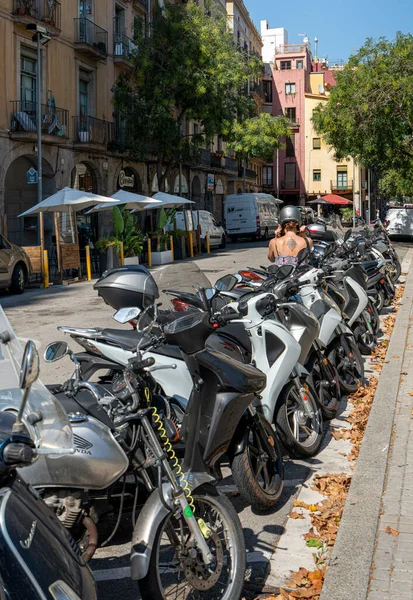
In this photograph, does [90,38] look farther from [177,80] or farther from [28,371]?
[28,371]

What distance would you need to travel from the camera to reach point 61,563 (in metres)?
1.86

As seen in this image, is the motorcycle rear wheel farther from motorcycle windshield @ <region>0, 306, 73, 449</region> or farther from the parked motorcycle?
the parked motorcycle

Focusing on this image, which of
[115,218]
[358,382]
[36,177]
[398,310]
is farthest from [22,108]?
[358,382]

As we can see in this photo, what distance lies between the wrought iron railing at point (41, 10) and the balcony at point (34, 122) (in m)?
2.78

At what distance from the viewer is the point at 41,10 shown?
26203 mm

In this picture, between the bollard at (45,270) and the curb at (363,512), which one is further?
the bollard at (45,270)

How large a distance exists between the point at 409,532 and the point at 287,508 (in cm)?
79

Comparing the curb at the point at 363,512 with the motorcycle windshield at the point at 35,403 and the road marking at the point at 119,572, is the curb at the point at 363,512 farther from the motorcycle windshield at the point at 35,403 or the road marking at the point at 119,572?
the motorcycle windshield at the point at 35,403

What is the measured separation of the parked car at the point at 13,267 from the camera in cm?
1656

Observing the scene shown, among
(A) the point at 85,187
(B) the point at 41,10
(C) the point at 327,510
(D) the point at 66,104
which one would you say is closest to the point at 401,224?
(A) the point at 85,187

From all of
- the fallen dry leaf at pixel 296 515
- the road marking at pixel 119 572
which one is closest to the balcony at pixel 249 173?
the fallen dry leaf at pixel 296 515

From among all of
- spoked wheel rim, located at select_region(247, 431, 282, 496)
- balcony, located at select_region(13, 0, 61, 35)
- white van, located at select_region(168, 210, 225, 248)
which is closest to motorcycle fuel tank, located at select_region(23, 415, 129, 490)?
spoked wheel rim, located at select_region(247, 431, 282, 496)

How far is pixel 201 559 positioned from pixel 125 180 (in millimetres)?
32096

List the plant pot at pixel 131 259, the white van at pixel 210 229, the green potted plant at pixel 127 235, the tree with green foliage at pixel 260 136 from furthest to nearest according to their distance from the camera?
the tree with green foliage at pixel 260 136
the white van at pixel 210 229
the plant pot at pixel 131 259
the green potted plant at pixel 127 235
